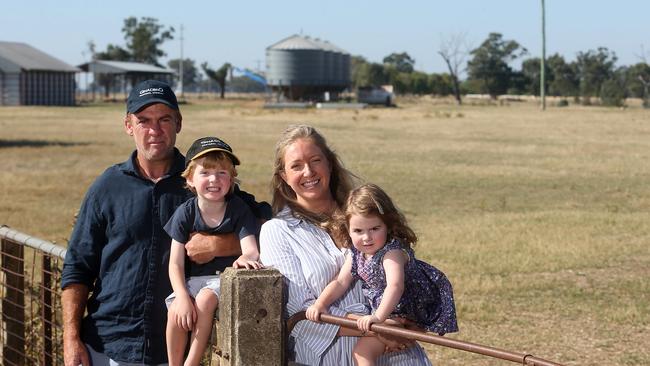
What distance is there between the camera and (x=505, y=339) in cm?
886

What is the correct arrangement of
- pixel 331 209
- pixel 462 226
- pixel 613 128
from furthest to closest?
1. pixel 613 128
2. pixel 462 226
3. pixel 331 209

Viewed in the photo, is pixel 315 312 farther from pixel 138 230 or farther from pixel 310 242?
pixel 138 230

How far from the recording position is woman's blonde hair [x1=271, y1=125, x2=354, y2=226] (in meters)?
3.78

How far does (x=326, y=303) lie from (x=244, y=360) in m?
0.31

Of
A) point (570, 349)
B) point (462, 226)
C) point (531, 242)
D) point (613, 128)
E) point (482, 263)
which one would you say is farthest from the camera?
point (613, 128)

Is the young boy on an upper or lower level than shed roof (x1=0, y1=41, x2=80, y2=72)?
lower

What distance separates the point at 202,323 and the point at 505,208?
1437 centimetres

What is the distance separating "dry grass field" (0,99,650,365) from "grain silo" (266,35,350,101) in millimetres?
52542

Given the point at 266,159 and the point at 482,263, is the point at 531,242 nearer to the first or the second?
the point at 482,263

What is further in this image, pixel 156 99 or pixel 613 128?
pixel 613 128

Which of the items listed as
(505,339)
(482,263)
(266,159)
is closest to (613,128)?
(266,159)

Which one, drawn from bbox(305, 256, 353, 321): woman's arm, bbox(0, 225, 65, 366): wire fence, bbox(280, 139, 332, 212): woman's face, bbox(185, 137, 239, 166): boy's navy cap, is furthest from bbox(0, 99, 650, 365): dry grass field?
bbox(305, 256, 353, 321): woman's arm

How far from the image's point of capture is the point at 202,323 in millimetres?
3666

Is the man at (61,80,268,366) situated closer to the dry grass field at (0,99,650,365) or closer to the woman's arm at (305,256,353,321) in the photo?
the woman's arm at (305,256,353,321)
